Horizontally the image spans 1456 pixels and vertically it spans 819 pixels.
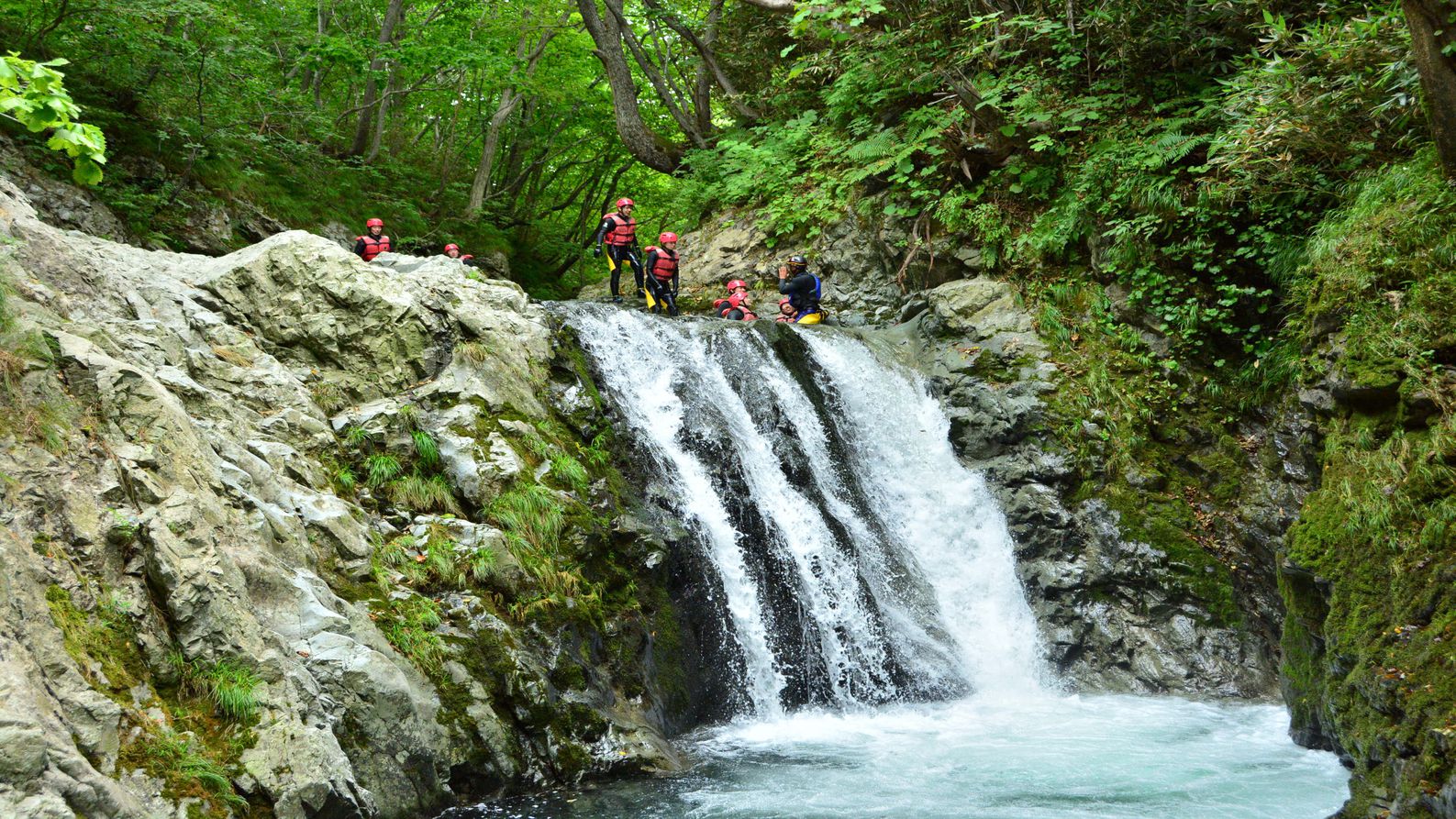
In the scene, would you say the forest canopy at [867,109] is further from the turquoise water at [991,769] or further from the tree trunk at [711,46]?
the turquoise water at [991,769]

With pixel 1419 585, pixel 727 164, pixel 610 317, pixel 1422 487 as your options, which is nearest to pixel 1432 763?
pixel 1419 585

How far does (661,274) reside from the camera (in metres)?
14.1

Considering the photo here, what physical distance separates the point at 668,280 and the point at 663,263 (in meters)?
0.32

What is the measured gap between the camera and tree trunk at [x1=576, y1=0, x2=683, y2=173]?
56.6 ft

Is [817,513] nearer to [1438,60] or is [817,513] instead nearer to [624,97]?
[1438,60]

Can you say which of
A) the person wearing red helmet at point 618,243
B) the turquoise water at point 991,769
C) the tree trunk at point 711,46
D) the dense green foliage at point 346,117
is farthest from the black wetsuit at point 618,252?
the turquoise water at point 991,769

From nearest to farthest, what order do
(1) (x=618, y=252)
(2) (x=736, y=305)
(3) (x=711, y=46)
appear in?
(2) (x=736, y=305)
(1) (x=618, y=252)
(3) (x=711, y=46)

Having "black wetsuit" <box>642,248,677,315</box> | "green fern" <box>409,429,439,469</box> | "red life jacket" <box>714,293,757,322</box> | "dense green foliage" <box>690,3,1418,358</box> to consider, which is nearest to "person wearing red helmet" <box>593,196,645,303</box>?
"black wetsuit" <box>642,248,677,315</box>

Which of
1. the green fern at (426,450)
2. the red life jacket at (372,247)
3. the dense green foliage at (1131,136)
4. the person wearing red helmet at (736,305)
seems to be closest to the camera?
the green fern at (426,450)

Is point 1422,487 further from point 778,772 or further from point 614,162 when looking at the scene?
point 614,162

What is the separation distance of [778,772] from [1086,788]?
2.18m

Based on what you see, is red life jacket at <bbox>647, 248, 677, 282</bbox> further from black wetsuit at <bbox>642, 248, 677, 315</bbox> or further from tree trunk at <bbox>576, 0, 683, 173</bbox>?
tree trunk at <bbox>576, 0, 683, 173</bbox>

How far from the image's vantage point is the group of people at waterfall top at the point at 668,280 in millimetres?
14016

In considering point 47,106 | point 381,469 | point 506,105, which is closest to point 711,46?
point 506,105
